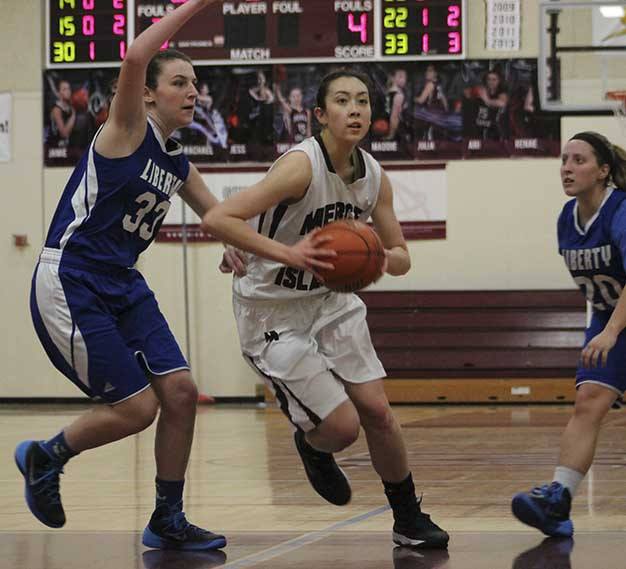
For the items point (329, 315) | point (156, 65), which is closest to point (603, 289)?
point (329, 315)

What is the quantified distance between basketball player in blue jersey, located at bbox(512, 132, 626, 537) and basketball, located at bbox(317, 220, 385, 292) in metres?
1.03

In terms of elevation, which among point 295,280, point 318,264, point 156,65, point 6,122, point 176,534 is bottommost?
point 176,534

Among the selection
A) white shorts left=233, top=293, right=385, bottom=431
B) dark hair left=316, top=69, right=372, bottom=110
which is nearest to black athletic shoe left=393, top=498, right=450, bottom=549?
white shorts left=233, top=293, right=385, bottom=431

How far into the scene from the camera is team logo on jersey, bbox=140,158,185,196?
13.5 feet

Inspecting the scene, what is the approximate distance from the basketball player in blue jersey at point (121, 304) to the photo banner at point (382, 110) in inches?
299

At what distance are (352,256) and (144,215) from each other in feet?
2.89

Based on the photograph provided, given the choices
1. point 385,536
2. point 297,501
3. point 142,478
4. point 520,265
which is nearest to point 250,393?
point 520,265

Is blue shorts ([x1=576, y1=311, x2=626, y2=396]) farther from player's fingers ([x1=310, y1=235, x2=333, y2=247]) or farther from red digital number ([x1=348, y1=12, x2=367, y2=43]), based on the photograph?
red digital number ([x1=348, y1=12, x2=367, y2=43])

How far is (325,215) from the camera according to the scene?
4164 millimetres

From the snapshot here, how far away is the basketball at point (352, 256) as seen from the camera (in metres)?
3.64

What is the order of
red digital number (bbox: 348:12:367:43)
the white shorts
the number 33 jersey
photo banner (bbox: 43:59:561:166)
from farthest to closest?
photo banner (bbox: 43:59:561:166) < red digital number (bbox: 348:12:367:43) < the number 33 jersey < the white shorts

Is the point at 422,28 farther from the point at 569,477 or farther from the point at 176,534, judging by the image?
the point at 176,534

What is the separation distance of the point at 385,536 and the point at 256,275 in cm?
108

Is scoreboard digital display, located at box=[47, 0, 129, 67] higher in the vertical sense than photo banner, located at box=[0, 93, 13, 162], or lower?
higher
